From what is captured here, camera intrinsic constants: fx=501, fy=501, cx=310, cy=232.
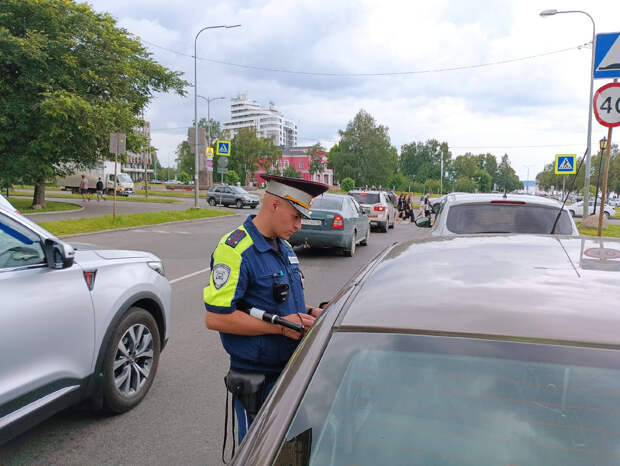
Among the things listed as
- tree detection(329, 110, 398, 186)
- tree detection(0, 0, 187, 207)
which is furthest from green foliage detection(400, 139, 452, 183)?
tree detection(0, 0, 187, 207)

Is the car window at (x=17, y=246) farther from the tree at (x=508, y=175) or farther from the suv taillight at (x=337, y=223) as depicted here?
the tree at (x=508, y=175)

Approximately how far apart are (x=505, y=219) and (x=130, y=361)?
4181mm

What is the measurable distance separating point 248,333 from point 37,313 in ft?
4.48

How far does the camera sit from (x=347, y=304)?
171cm

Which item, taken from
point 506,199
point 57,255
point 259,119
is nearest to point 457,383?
point 57,255

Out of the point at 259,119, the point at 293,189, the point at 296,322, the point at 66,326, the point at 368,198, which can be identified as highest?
the point at 259,119

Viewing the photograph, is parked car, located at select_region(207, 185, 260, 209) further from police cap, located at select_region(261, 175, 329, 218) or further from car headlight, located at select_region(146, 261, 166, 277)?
police cap, located at select_region(261, 175, 329, 218)

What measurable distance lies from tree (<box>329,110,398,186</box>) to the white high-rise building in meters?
80.2

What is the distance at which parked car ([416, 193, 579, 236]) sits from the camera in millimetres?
5515

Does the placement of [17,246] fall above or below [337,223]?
above

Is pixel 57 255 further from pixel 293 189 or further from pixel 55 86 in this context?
pixel 55 86

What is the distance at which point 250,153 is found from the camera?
96250mm

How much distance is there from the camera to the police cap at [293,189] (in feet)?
7.25

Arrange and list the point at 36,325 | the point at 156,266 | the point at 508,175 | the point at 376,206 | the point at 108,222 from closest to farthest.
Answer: the point at 36,325, the point at 156,266, the point at 108,222, the point at 376,206, the point at 508,175
